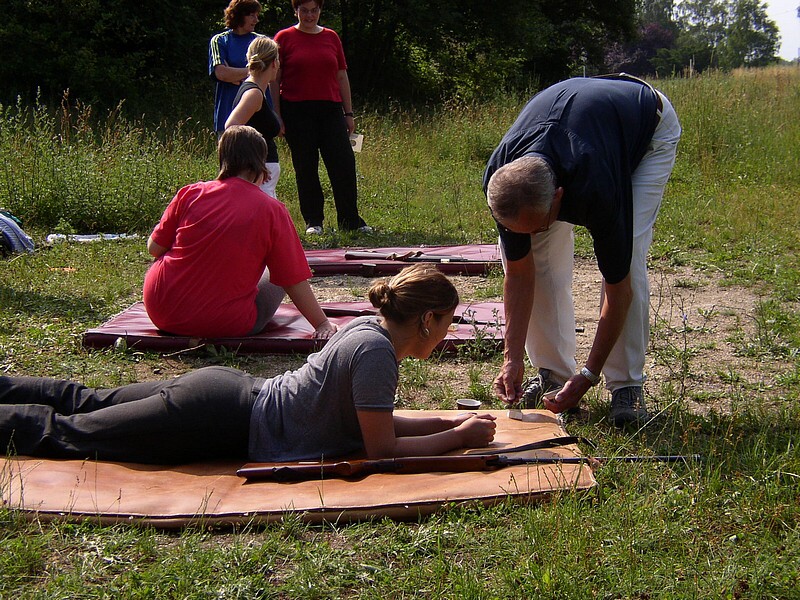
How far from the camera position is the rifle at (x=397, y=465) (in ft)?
10.5

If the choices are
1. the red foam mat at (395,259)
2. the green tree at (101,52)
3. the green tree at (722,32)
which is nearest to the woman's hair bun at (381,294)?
the red foam mat at (395,259)

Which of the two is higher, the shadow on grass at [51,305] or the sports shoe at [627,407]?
the sports shoe at [627,407]

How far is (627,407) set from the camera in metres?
3.95

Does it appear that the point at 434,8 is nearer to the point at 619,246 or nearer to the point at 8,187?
the point at 8,187

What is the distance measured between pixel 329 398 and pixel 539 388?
4.47 ft

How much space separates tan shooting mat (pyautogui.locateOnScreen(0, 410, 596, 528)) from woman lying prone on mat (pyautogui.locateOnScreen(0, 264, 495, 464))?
95 mm

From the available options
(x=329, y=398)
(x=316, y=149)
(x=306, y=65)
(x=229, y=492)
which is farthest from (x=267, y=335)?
(x=306, y=65)

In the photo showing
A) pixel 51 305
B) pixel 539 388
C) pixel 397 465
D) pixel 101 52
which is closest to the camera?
pixel 397 465

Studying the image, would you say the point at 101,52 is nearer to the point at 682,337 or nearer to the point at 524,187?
the point at 682,337

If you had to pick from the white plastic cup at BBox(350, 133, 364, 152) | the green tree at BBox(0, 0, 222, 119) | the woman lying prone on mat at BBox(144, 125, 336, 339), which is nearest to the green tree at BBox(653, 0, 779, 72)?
the green tree at BBox(0, 0, 222, 119)

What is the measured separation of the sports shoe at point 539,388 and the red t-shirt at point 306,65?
16.1 ft

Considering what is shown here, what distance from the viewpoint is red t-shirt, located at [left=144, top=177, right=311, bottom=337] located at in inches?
186

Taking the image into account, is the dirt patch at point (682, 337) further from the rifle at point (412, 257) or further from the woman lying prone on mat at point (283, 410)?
the woman lying prone on mat at point (283, 410)

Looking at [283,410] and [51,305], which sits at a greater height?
[283,410]
